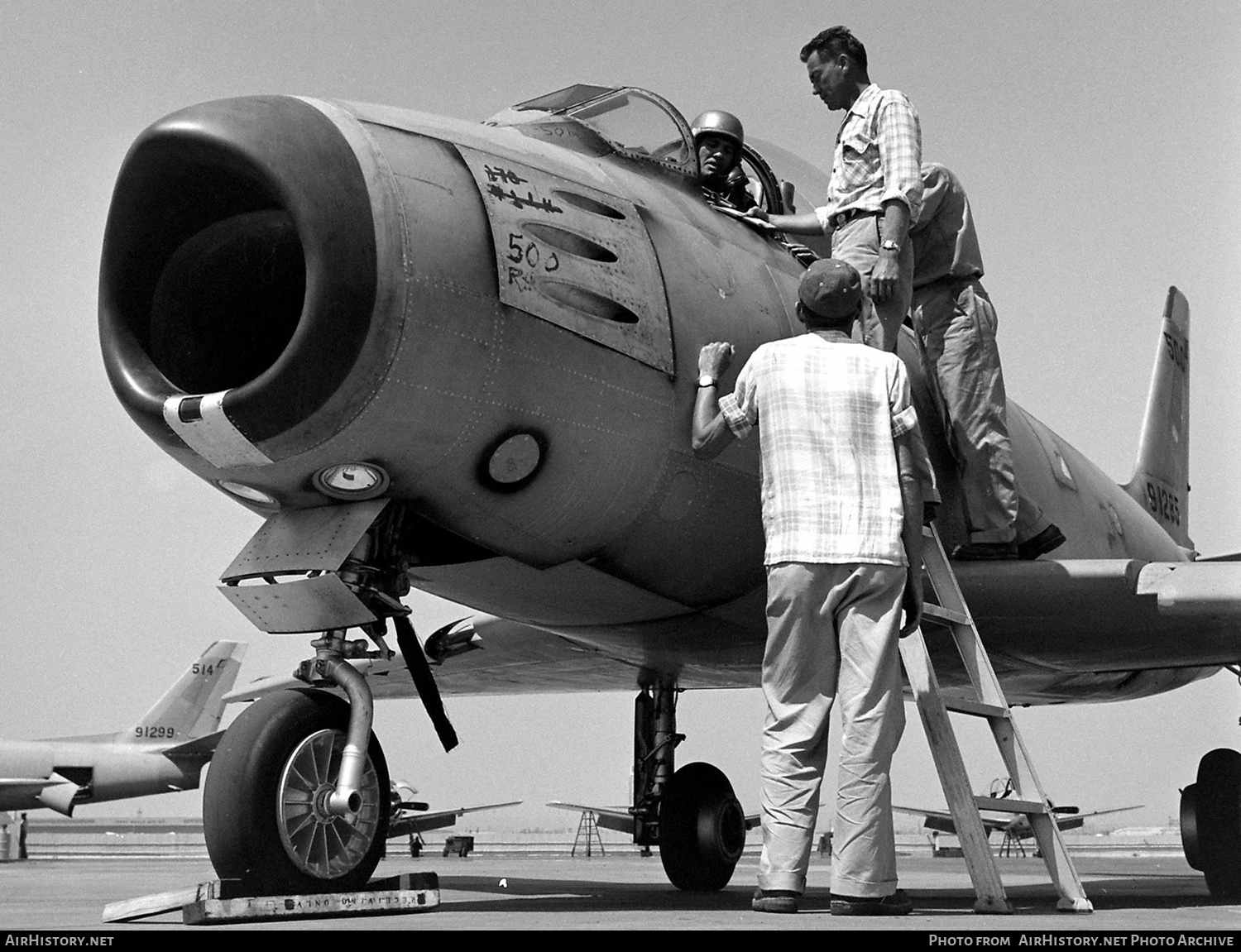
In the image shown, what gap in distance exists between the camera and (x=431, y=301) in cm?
486

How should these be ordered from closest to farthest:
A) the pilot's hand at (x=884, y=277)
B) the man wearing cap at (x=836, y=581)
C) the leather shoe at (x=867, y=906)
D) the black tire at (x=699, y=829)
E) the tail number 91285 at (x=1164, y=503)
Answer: the leather shoe at (x=867, y=906) → the man wearing cap at (x=836, y=581) → the pilot's hand at (x=884, y=277) → the black tire at (x=699, y=829) → the tail number 91285 at (x=1164, y=503)

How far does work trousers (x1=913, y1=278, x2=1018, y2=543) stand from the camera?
7359 mm

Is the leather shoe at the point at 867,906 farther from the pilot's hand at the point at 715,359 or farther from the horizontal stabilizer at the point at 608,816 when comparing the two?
the horizontal stabilizer at the point at 608,816

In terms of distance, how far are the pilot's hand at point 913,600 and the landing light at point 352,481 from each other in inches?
72.3

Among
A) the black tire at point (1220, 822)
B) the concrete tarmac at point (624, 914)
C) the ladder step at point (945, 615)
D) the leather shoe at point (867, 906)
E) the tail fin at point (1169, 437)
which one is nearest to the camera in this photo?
the concrete tarmac at point (624, 914)

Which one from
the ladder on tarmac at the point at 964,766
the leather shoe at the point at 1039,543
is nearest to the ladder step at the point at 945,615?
the ladder on tarmac at the point at 964,766

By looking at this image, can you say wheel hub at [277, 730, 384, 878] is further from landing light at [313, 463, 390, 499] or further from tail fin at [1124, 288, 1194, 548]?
tail fin at [1124, 288, 1194, 548]

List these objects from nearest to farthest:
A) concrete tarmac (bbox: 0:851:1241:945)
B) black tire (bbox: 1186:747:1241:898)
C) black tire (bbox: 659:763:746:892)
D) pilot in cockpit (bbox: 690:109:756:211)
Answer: concrete tarmac (bbox: 0:851:1241:945) → pilot in cockpit (bbox: 690:109:756:211) → black tire (bbox: 659:763:746:892) → black tire (bbox: 1186:747:1241:898)

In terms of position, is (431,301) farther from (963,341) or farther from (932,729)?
(963,341)

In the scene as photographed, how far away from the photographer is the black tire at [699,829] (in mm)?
8773

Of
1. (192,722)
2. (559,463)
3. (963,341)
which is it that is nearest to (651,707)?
(963,341)

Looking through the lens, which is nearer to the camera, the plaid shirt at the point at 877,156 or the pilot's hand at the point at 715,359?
the pilot's hand at the point at 715,359

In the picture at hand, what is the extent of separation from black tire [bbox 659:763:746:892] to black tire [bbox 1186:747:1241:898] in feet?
9.37

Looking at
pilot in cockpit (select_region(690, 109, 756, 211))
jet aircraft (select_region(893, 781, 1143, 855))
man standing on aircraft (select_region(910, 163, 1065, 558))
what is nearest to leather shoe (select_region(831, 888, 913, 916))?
man standing on aircraft (select_region(910, 163, 1065, 558))
